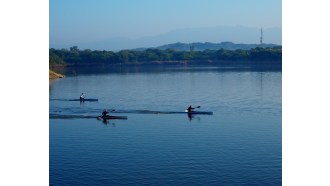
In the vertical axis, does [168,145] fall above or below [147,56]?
below

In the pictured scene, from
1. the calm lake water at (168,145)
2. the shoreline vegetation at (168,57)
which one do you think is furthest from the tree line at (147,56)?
the calm lake water at (168,145)

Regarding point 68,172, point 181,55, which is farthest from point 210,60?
point 68,172

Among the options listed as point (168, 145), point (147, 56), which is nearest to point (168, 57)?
point (147, 56)

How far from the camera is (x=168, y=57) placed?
6525 centimetres

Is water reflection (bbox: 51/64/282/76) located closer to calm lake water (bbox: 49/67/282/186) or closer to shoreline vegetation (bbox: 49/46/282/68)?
shoreline vegetation (bbox: 49/46/282/68)

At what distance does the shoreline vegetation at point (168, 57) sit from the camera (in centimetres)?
5272

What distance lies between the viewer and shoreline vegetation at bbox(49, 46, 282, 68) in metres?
52.7

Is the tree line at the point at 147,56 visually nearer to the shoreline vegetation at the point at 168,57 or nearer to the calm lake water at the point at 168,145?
the shoreline vegetation at the point at 168,57

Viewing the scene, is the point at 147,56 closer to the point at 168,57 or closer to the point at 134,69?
the point at 168,57

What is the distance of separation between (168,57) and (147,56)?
2.99 m
